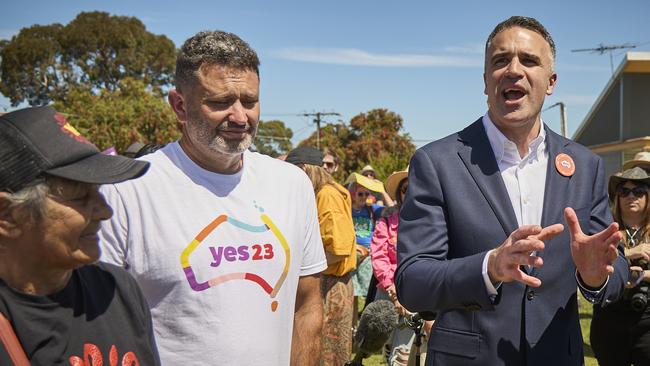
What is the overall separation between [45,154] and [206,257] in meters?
0.91

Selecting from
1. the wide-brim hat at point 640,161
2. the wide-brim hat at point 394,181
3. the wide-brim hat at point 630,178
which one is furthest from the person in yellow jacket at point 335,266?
the wide-brim hat at point 640,161

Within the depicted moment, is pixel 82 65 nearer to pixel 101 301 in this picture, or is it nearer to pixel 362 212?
pixel 362 212

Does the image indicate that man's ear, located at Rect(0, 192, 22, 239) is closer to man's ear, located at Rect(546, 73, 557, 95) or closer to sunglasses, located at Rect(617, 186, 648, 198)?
man's ear, located at Rect(546, 73, 557, 95)

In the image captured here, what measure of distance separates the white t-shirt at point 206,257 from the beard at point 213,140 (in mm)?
108

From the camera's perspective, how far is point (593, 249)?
8.48 feet

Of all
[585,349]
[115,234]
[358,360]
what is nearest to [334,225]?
[358,360]

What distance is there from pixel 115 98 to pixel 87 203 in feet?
108

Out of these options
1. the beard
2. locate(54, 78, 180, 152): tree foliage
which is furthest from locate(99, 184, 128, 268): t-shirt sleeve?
locate(54, 78, 180, 152): tree foliage

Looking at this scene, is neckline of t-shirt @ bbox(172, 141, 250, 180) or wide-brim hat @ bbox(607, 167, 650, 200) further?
wide-brim hat @ bbox(607, 167, 650, 200)

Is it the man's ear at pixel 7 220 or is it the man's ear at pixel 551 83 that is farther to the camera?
the man's ear at pixel 551 83

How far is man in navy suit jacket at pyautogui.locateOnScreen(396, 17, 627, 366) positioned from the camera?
2.69 m

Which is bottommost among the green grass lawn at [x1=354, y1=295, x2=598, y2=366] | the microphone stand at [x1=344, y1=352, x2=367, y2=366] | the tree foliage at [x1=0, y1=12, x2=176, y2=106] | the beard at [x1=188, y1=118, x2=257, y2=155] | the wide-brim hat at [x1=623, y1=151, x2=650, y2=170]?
the green grass lawn at [x1=354, y1=295, x2=598, y2=366]

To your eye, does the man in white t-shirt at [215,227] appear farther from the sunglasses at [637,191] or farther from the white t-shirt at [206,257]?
the sunglasses at [637,191]

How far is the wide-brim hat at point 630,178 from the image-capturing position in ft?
21.5
